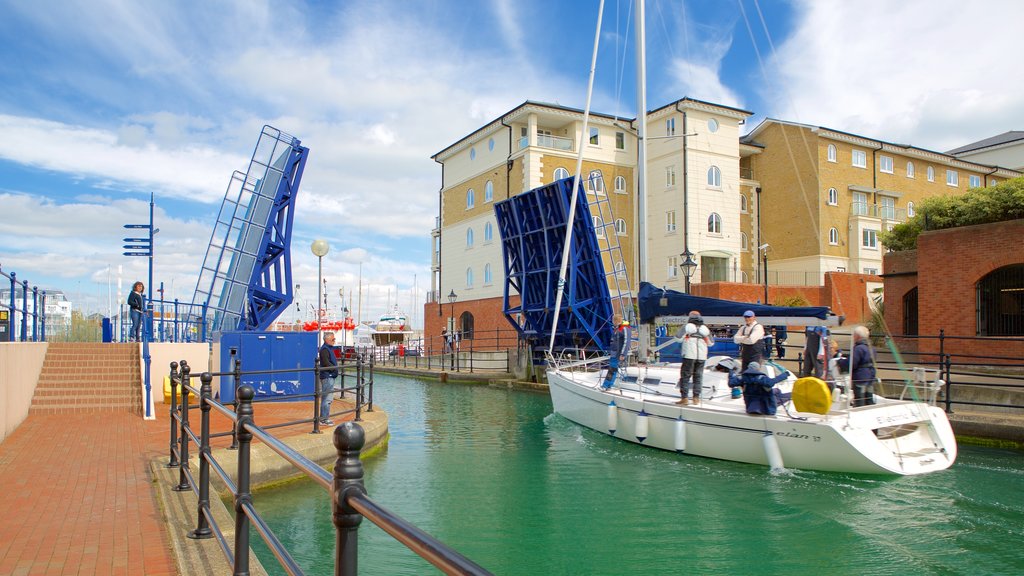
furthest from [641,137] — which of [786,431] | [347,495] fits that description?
[347,495]

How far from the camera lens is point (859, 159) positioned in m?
45.6

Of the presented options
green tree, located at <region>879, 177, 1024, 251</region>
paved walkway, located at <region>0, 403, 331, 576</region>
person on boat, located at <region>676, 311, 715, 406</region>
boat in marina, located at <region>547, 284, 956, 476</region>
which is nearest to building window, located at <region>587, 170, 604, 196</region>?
boat in marina, located at <region>547, 284, 956, 476</region>

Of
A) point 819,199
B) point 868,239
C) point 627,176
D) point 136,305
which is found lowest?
point 136,305

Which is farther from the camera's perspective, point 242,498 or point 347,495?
point 242,498

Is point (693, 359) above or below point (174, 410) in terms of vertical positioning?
above

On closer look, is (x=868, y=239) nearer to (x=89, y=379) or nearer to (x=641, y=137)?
(x=641, y=137)

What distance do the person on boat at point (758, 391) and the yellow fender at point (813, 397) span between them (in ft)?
2.20

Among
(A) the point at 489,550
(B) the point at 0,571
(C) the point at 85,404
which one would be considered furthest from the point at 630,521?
(C) the point at 85,404

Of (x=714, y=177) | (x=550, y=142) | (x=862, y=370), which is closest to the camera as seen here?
(x=862, y=370)

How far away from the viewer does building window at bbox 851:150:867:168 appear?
4531 cm

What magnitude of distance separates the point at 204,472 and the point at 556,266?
2017 centimetres

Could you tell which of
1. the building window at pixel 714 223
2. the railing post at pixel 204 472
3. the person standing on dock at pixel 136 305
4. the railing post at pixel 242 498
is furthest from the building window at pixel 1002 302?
the person standing on dock at pixel 136 305

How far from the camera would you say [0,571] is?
4.72 m

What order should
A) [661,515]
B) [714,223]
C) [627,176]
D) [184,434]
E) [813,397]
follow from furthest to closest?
[627,176] → [714,223] → [813,397] → [661,515] → [184,434]
